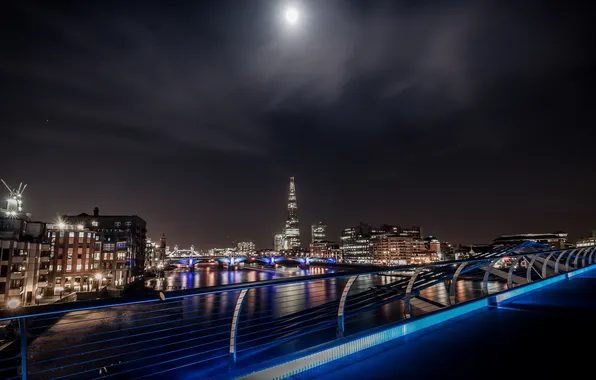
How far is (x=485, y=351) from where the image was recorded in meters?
4.07

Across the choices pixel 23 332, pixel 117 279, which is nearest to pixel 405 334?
pixel 23 332

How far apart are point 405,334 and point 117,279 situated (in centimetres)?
7043

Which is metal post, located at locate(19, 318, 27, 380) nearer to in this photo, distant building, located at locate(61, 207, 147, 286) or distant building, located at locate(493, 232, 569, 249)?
distant building, located at locate(61, 207, 147, 286)

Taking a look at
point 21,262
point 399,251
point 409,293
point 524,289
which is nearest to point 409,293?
point 409,293

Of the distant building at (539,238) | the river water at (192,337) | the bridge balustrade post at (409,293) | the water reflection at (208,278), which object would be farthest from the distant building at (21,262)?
the distant building at (539,238)

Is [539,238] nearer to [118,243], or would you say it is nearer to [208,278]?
[208,278]

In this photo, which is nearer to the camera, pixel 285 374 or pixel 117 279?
pixel 285 374

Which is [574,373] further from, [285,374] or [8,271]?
[8,271]

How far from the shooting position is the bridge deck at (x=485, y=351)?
11.3ft

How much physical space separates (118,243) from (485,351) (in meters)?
72.9

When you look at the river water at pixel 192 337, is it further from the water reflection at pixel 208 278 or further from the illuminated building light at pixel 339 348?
the water reflection at pixel 208 278

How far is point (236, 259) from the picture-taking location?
379 ft

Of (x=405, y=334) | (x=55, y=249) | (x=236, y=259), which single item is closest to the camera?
(x=405, y=334)

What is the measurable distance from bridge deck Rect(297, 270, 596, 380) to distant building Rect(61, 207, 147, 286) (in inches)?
2595
